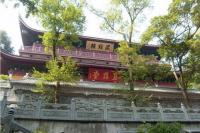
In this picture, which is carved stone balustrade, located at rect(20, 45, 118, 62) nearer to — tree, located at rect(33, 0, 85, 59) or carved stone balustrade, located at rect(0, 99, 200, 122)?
tree, located at rect(33, 0, 85, 59)

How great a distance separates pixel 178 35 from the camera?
16344mm

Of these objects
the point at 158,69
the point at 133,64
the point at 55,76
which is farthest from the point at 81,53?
the point at 55,76

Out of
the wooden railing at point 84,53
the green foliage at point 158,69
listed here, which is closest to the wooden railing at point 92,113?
the green foliage at point 158,69

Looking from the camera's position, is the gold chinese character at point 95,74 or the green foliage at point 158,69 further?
the gold chinese character at point 95,74

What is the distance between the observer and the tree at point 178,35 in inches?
629

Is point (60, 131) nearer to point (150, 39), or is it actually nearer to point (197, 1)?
point (150, 39)

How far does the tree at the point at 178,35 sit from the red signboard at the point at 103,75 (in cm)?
444

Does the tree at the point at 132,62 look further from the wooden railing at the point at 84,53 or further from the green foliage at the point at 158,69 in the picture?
the wooden railing at the point at 84,53

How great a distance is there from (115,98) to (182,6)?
20.9 ft

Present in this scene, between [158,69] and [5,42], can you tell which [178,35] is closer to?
[158,69]

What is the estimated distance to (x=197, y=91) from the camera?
19266 millimetres

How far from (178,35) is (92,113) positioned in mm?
6880

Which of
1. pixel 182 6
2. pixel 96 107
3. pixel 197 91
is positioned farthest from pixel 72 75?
pixel 197 91

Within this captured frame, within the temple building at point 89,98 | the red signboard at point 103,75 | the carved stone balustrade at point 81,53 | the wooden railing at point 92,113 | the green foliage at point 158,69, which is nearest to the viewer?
the wooden railing at point 92,113
